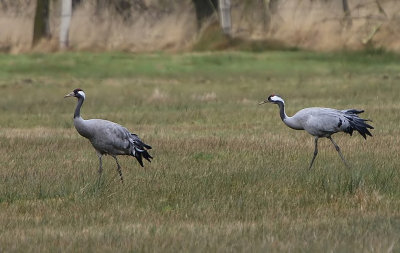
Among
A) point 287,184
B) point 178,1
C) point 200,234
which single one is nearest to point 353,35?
point 178,1

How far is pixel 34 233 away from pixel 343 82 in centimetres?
2154

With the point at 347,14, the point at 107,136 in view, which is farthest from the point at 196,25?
the point at 107,136

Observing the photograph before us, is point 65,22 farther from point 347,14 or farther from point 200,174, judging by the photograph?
point 200,174

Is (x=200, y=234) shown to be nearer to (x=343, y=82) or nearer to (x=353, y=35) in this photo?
(x=343, y=82)

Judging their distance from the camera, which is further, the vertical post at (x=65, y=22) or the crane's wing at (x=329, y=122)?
the vertical post at (x=65, y=22)

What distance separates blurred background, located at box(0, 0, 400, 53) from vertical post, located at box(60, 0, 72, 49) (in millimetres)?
36

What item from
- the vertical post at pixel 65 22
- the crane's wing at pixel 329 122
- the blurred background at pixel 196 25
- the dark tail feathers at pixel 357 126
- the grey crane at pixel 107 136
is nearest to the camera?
the grey crane at pixel 107 136

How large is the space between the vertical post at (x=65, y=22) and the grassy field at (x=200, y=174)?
804 cm

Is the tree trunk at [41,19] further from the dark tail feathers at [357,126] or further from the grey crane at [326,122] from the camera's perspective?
the dark tail feathers at [357,126]

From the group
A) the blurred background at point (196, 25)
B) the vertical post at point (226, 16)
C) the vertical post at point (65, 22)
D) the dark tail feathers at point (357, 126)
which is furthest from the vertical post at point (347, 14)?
the dark tail feathers at point (357, 126)

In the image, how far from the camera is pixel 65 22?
1560 inches

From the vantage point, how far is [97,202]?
454 inches

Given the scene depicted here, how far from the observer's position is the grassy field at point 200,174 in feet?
31.3

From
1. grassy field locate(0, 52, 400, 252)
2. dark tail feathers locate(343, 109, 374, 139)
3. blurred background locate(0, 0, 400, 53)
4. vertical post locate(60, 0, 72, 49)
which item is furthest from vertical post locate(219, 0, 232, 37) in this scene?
dark tail feathers locate(343, 109, 374, 139)
